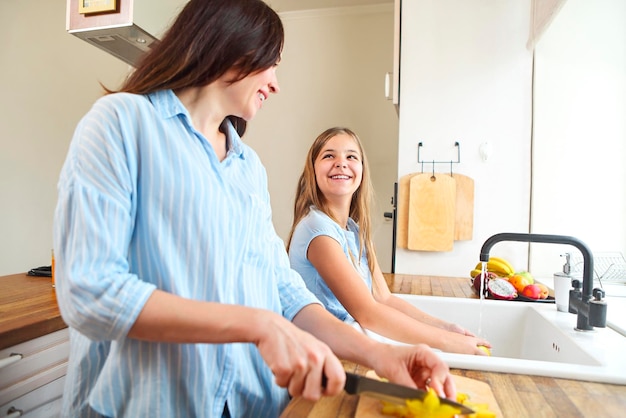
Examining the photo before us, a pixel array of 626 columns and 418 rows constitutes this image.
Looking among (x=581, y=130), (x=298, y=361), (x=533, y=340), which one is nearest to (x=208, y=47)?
(x=298, y=361)

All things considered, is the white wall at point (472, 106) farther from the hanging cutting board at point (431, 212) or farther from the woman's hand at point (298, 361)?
the woman's hand at point (298, 361)

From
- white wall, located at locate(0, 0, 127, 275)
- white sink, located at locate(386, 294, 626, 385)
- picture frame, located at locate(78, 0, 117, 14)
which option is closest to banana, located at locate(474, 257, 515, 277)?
white sink, located at locate(386, 294, 626, 385)

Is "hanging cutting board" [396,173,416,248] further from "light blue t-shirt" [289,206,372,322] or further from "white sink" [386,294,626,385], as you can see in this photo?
"light blue t-shirt" [289,206,372,322]

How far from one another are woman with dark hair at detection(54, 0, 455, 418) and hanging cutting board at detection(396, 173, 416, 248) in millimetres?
1490

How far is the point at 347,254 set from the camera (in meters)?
1.27

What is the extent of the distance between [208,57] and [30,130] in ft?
11.9

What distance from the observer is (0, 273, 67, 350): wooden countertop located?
1.01 metres

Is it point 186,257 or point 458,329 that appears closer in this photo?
point 186,257

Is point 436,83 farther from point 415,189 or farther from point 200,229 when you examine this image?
point 200,229

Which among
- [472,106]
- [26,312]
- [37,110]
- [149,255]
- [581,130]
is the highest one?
[37,110]

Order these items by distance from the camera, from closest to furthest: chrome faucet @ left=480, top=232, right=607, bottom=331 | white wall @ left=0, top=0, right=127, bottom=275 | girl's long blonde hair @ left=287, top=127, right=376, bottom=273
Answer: chrome faucet @ left=480, top=232, right=607, bottom=331 < girl's long blonde hair @ left=287, top=127, right=376, bottom=273 < white wall @ left=0, top=0, right=127, bottom=275

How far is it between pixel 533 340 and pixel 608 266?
826mm

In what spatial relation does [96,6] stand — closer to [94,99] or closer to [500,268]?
[500,268]

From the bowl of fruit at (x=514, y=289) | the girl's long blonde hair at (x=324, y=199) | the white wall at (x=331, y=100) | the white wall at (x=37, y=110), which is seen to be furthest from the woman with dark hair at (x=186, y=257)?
the white wall at (x=37, y=110)
